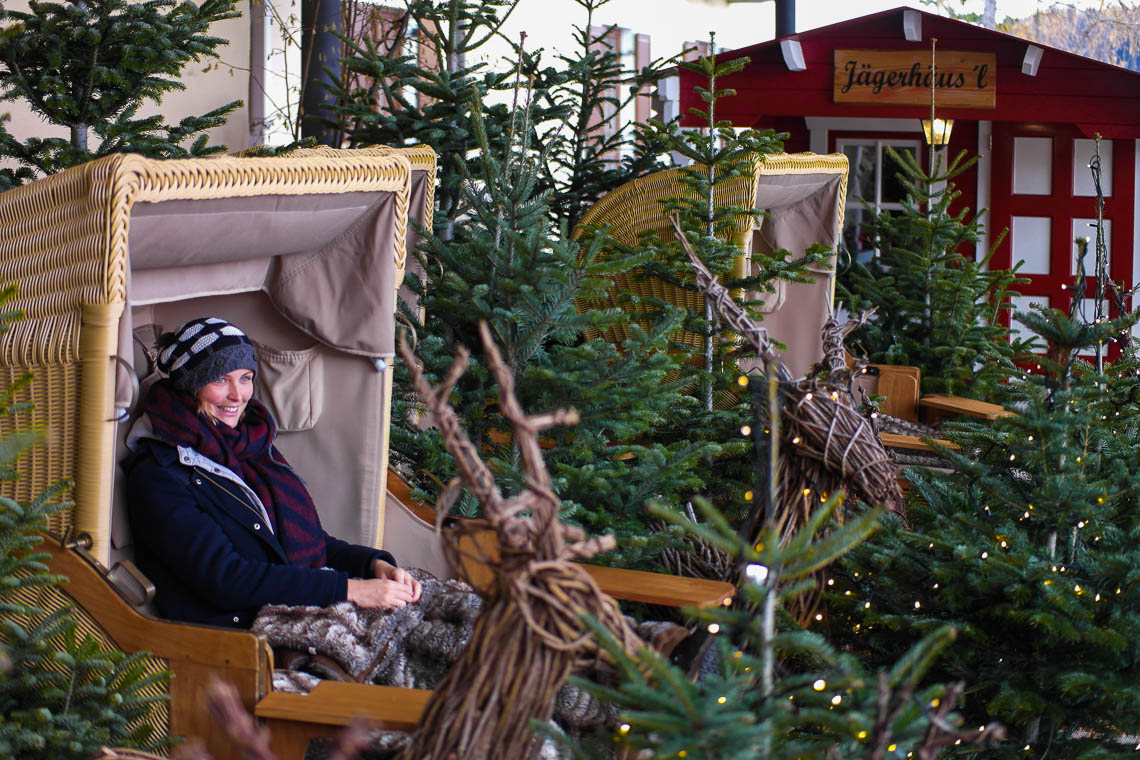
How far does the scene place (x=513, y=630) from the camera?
1749mm

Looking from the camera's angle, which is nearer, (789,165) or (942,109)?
(789,165)

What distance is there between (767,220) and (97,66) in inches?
152

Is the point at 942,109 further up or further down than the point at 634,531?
further up

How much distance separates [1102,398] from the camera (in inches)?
135

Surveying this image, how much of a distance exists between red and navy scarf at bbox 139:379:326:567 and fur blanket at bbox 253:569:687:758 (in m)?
0.35

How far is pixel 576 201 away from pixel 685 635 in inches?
187

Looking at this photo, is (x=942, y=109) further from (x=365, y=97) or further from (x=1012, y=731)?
(x=1012, y=731)

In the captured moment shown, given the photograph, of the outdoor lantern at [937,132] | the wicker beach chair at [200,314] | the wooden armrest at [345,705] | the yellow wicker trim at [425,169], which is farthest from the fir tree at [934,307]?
the wooden armrest at [345,705]

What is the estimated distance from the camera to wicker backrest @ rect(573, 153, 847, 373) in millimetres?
5637

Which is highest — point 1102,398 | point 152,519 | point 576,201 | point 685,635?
point 576,201

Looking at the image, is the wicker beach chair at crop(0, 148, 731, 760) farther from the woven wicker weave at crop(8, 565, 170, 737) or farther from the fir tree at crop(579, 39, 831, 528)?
the fir tree at crop(579, 39, 831, 528)

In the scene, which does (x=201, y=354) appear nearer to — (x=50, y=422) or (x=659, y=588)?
(x=50, y=422)

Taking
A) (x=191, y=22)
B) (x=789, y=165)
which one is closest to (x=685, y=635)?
(x=191, y=22)

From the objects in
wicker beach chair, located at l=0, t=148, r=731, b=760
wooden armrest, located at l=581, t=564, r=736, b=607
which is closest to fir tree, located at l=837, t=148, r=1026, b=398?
wooden armrest, located at l=581, t=564, r=736, b=607
